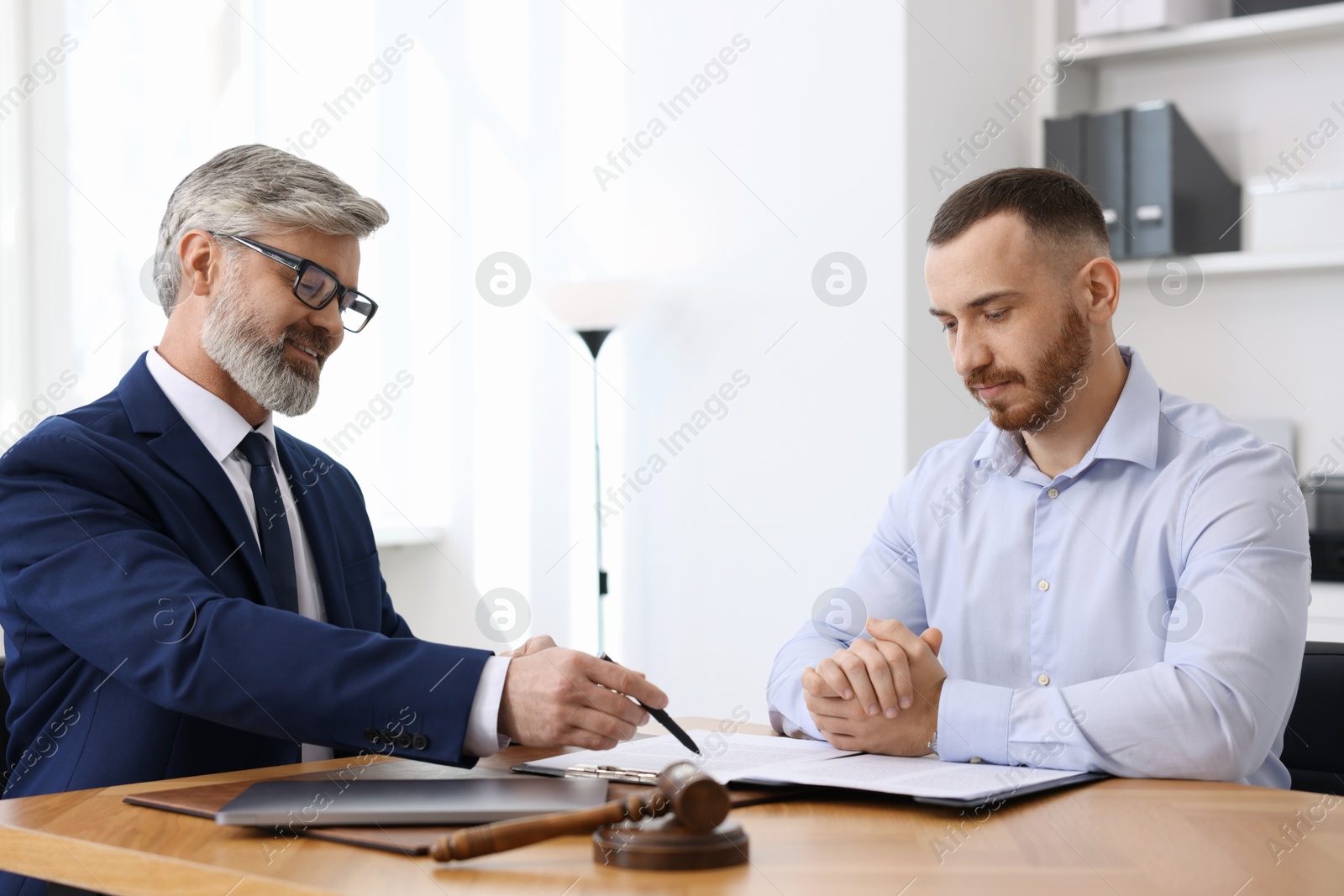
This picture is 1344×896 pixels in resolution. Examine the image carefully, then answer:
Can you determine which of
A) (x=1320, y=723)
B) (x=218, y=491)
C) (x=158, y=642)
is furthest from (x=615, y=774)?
(x=1320, y=723)

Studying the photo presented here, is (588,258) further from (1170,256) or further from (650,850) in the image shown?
(650,850)

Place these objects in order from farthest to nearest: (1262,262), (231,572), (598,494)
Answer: (598,494), (1262,262), (231,572)

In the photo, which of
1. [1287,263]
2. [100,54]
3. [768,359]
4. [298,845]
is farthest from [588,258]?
[298,845]

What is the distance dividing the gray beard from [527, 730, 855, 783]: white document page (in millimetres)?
691

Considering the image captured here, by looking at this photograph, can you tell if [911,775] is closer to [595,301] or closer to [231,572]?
[231,572]

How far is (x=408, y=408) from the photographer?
4.06m

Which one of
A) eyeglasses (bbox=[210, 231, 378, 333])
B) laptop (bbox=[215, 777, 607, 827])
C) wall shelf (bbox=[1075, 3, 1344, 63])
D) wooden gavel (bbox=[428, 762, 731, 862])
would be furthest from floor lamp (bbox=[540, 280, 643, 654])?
wooden gavel (bbox=[428, 762, 731, 862])

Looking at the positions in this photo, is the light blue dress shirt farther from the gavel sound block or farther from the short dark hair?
the gavel sound block

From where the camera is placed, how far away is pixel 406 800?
109 centimetres

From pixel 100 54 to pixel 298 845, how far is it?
2.94 m

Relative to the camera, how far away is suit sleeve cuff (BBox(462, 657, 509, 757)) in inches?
50.0

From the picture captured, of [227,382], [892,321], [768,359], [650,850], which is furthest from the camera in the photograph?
[768,359]

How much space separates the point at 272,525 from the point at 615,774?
2.24ft

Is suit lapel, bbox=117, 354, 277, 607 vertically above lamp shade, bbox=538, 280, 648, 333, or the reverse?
lamp shade, bbox=538, 280, 648, 333
